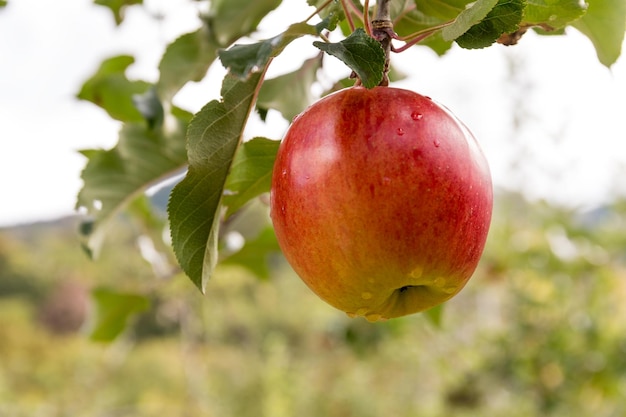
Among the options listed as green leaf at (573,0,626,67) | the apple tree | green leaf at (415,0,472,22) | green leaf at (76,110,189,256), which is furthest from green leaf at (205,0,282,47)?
green leaf at (573,0,626,67)

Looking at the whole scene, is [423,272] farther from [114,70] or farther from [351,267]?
[114,70]

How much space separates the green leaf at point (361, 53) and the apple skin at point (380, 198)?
4 centimetres

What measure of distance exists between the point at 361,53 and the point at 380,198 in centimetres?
8

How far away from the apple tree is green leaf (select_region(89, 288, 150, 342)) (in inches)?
8.9

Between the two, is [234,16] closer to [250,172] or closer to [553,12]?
[250,172]

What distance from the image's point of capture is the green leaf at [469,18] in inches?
14.6

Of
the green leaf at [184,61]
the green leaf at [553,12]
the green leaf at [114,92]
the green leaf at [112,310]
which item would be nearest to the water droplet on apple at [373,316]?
the green leaf at [553,12]

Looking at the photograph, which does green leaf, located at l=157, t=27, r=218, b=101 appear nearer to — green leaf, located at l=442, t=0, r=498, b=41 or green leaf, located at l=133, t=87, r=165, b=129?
green leaf, located at l=133, t=87, r=165, b=129

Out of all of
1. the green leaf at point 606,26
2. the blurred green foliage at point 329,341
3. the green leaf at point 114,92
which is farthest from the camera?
the blurred green foliage at point 329,341

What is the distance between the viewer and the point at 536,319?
2.42 m

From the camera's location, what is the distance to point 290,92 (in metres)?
0.65

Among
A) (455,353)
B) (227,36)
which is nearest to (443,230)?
(227,36)

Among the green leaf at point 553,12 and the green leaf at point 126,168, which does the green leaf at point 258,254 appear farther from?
the green leaf at point 553,12

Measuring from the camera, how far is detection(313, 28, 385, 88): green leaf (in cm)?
37
